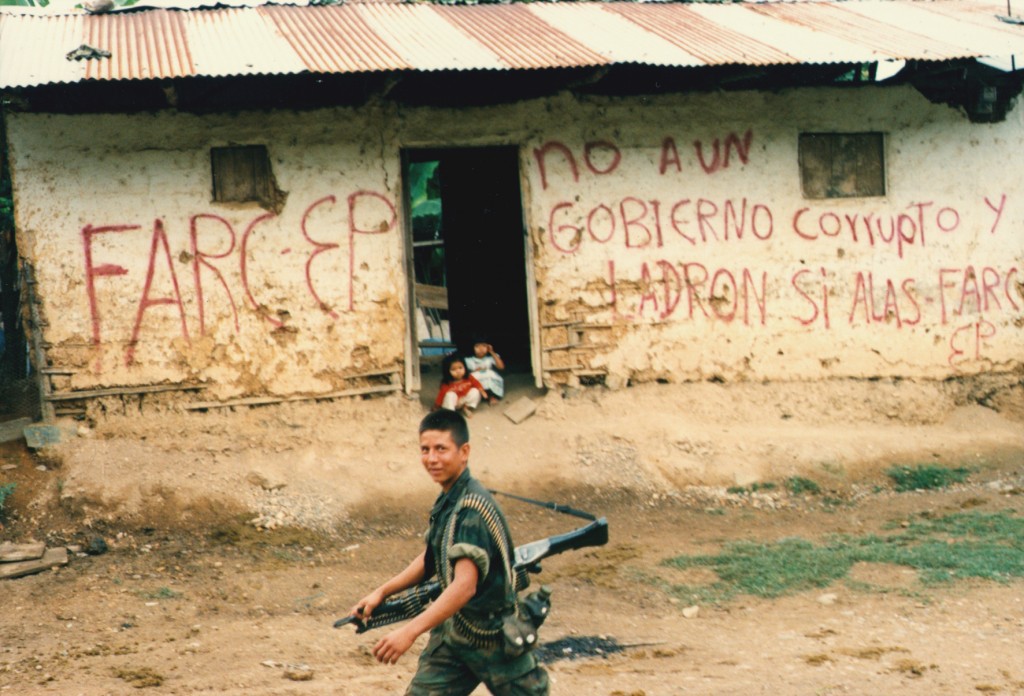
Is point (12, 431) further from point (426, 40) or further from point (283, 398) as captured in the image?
point (426, 40)

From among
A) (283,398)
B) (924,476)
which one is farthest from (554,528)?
(924,476)

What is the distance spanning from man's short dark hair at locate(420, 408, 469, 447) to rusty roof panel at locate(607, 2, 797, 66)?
5.51m

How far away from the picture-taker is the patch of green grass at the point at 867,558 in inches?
274

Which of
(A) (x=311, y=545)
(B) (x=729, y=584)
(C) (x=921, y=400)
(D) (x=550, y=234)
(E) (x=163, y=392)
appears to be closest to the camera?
(B) (x=729, y=584)

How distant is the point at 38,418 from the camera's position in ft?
28.9

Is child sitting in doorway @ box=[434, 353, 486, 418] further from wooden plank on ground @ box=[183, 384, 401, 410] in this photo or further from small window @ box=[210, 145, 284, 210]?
small window @ box=[210, 145, 284, 210]

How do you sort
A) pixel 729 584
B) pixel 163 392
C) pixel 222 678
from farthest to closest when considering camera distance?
pixel 163 392, pixel 729 584, pixel 222 678

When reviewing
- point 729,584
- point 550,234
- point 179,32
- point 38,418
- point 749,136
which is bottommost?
point 729,584

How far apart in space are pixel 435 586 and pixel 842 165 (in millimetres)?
7160

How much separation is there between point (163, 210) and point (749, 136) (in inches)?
178

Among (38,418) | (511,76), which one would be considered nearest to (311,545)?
(38,418)

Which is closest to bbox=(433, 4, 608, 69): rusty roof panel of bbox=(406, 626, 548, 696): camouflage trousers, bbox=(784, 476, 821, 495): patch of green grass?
bbox=(784, 476, 821, 495): patch of green grass

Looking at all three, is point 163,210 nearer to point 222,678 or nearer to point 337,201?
point 337,201

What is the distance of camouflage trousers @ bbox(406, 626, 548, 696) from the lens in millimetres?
3793
